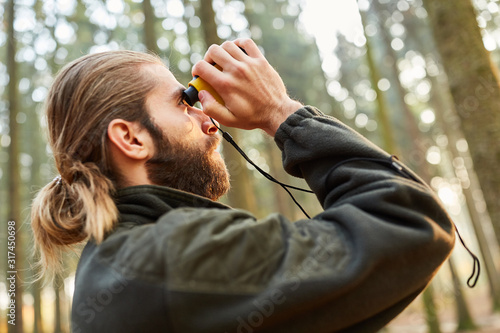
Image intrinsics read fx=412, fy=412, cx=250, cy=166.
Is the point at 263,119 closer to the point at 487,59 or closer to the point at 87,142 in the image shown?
the point at 87,142

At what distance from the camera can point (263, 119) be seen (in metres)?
1.67

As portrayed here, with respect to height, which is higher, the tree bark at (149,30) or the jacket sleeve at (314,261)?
the tree bark at (149,30)

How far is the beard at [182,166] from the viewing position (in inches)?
71.3

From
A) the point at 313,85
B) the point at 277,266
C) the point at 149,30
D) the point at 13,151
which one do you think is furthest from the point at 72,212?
the point at 313,85

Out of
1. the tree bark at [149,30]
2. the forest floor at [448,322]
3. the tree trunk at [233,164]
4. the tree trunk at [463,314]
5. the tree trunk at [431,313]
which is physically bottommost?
the forest floor at [448,322]

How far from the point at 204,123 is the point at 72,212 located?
0.71m

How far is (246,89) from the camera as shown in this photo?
5.31 feet

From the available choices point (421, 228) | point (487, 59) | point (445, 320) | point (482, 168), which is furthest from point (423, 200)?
point (445, 320)

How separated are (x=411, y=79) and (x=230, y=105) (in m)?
18.2

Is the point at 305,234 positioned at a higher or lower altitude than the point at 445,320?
higher

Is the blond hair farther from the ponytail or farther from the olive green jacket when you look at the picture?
the olive green jacket

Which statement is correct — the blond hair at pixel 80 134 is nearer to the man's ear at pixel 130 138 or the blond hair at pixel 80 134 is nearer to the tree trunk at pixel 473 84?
the man's ear at pixel 130 138

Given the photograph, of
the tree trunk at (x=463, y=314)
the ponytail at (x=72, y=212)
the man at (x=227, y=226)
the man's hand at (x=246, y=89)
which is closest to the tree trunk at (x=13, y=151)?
the ponytail at (x=72, y=212)

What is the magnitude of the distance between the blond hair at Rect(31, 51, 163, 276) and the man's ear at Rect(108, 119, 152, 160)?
0.05m
